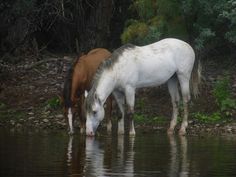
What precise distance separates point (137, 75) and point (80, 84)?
127cm

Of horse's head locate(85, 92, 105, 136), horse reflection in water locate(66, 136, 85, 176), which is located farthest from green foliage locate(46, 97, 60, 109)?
horse reflection in water locate(66, 136, 85, 176)

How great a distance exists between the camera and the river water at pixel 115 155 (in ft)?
36.5

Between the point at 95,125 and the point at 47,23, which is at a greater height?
the point at 47,23

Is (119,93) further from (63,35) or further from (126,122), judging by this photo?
(63,35)

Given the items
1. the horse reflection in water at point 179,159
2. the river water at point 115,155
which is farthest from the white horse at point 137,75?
the horse reflection in water at point 179,159

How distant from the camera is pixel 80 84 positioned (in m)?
17.8

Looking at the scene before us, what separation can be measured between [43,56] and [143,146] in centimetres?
1216

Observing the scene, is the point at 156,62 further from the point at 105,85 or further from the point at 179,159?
the point at 179,159

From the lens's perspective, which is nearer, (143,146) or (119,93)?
(143,146)

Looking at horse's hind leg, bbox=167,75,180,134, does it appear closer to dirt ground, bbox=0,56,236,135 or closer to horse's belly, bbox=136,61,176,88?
horse's belly, bbox=136,61,176,88

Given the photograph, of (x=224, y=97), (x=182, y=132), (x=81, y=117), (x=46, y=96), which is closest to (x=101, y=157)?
(x=81, y=117)

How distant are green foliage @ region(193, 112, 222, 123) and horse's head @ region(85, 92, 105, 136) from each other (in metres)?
2.95

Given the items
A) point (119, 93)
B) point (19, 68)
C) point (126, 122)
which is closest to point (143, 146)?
point (119, 93)

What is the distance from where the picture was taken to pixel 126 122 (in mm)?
19422
